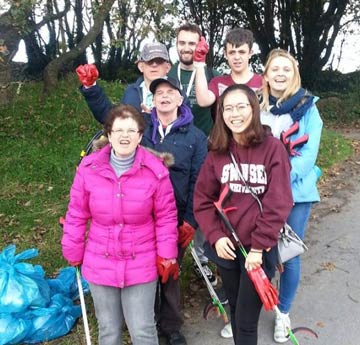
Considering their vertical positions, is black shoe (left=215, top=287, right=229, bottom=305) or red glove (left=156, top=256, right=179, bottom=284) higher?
red glove (left=156, top=256, right=179, bottom=284)

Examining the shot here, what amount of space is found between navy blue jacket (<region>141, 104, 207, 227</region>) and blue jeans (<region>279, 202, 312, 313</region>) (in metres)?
0.71

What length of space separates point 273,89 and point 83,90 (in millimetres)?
1321

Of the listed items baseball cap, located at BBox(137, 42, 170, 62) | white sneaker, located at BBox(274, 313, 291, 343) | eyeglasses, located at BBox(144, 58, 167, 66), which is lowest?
white sneaker, located at BBox(274, 313, 291, 343)

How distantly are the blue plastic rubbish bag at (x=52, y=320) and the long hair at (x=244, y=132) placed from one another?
5.99ft

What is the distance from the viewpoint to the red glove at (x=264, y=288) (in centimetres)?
269

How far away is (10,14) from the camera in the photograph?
727cm

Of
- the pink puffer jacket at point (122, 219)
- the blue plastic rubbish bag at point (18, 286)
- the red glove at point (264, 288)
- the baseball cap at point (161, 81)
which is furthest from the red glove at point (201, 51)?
the blue plastic rubbish bag at point (18, 286)

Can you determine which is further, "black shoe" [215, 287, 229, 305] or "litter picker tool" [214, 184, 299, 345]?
"black shoe" [215, 287, 229, 305]

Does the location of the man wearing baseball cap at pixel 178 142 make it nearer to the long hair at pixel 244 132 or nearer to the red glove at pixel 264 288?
the long hair at pixel 244 132

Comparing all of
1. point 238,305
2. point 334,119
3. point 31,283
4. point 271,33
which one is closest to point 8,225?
point 31,283

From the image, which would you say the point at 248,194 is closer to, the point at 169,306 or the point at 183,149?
the point at 183,149

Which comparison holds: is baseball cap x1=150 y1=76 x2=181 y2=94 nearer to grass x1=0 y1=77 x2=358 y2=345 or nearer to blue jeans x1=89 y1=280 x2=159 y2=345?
blue jeans x1=89 y1=280 x2=159 y2=345

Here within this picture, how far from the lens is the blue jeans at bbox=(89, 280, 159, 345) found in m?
2.95

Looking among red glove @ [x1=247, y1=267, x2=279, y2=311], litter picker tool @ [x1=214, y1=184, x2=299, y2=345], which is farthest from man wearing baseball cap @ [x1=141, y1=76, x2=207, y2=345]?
red glove @ [x1=247, y1=267, x2=279, y2=311]
